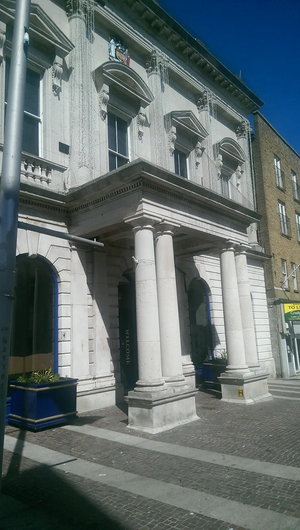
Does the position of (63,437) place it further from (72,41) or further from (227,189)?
(227,189)

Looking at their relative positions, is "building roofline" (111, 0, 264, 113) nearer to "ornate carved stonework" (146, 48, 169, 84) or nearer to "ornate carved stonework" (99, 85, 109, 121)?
"ornate carved stonework" (146, 48, 169, 84)

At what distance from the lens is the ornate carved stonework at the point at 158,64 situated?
637 inches

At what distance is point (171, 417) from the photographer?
960 cm

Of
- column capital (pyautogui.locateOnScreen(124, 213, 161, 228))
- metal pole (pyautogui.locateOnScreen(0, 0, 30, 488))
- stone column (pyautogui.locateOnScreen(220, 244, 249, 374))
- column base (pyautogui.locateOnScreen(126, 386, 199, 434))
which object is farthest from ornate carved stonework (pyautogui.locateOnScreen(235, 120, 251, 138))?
metal pole (pyautogui.locateOnScreen(0, 0, 30, 488))

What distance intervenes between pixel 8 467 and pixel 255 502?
4129mm

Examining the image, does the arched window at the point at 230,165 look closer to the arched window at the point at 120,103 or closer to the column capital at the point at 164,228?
the arched window at the point at 120,103

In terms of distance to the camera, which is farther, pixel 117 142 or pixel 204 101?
pixel 204 101

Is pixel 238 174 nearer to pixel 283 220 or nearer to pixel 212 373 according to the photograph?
pixel 283 220

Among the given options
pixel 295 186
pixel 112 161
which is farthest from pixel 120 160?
pixel 295 186

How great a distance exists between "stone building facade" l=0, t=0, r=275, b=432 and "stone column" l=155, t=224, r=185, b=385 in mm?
31

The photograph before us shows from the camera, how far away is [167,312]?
10516 millimetres

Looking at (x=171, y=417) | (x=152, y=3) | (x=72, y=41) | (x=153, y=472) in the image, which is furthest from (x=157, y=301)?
(x=152, y=3)

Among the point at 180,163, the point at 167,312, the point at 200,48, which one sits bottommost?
the point at 167,312

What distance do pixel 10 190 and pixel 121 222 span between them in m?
6.44
